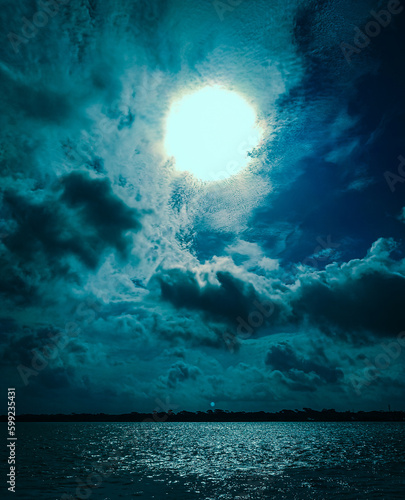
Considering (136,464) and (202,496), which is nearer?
(202,496)

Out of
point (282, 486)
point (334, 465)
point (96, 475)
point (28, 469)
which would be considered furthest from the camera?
point (334, 465)

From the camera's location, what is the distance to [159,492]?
31.9 m

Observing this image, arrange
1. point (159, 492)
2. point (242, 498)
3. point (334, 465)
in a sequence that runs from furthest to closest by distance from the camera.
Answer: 1. point (334, 465)
2. point (159, 492)
3. point (242, 498)

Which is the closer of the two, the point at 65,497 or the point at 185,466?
the point at 65,497

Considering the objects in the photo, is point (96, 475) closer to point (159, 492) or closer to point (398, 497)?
point (159, 492)

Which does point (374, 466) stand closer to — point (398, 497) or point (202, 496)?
point (398, 497)

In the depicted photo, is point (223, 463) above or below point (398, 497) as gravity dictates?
below

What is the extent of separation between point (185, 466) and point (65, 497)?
2436cm

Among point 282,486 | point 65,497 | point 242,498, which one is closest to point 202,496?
point 242,498

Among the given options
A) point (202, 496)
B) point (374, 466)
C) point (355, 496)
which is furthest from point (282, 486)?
point (374, 466)

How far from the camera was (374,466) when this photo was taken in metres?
49.3

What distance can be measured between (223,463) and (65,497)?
29860mm

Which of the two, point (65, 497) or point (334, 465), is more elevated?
point (65, 497)

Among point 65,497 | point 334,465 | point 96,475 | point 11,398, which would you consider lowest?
point 334,465
